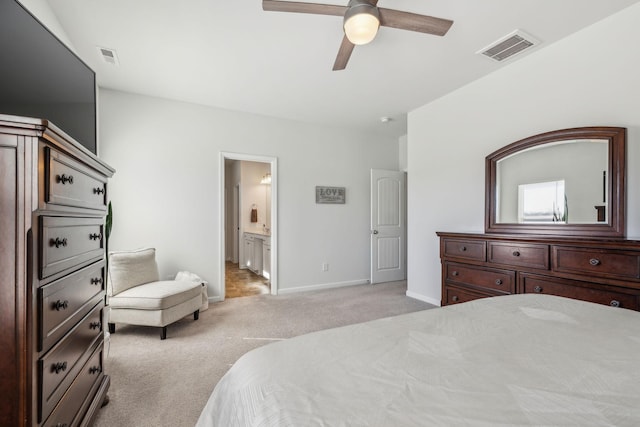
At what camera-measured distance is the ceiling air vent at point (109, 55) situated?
8.93 feet

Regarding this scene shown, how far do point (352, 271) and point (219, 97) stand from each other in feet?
11.0

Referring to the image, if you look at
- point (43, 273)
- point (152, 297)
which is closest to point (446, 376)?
point (43, 273)

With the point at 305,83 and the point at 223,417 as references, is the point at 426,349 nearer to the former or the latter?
the point at 223,417

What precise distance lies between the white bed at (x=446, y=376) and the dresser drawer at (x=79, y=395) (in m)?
0.76

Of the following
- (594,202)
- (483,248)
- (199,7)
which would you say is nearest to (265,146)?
(199,7)

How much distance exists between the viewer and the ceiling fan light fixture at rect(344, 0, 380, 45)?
5.75ft

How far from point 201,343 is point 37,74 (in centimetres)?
229

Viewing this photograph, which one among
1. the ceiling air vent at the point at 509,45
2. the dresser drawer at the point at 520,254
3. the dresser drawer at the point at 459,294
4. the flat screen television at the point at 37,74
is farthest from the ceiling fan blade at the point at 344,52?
the dresser drawer at the point at 459,294

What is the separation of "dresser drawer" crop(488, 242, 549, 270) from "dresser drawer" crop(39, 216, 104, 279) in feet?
9.84

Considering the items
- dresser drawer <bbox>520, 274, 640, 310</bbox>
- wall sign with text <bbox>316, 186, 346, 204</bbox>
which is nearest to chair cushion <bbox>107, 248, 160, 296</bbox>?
wall sign with text <bbox>316, 186, 346, 204</bbox>

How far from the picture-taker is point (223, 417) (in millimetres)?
754

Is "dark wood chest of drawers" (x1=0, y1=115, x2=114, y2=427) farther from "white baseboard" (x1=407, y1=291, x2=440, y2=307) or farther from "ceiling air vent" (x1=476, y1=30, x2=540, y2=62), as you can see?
"white baseboard" (x1=407, y1=291, x2=440, y2=307)

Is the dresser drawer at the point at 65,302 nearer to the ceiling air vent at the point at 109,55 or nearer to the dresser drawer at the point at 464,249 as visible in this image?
the ceiling air vent at the point at 109,55

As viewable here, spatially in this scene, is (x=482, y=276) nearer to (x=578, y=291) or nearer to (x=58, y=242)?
(x=578, y=291)
